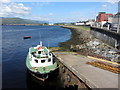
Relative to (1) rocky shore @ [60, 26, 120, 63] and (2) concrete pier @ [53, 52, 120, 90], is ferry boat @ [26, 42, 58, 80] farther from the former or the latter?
(1) rocky shore @ [60, 26, 120, 63]

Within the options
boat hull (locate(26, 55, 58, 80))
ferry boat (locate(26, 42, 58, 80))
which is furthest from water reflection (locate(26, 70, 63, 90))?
ferry boat (locate(26, 42, 58, 80))

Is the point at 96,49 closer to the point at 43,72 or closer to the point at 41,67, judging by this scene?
the point at 41,67

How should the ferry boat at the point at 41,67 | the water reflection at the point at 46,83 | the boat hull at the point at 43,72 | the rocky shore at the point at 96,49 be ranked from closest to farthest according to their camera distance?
the boat hull at the point at 43,72 → the ferry boat at the point at 41,67 → the water reflection at the point at 46,83 → the rocky shore at the point at 96,49

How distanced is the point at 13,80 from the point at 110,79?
19.7 metres

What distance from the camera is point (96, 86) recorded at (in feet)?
57.9

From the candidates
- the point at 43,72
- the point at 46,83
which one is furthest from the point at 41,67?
the point at 46,83

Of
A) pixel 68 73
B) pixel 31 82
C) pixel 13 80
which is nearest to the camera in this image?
pixel 68 73

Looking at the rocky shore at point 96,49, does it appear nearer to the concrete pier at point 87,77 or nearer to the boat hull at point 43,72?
the concrete pier at point 87,77

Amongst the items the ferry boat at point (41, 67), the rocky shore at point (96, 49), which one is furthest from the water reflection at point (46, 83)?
the rocky shore at point (96, 49)

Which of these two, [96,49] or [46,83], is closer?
[46,83]

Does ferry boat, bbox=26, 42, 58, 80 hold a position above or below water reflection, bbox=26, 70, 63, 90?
above

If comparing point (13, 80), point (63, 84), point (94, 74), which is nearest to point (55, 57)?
point (63, 84)

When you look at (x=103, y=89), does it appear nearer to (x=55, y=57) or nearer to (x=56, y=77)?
(x=56, y=77)

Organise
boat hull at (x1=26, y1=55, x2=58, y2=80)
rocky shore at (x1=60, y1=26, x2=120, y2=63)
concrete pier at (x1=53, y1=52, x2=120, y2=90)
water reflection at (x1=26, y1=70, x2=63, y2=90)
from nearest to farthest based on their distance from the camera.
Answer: concrete pier at (x1=53, y1=52, x2=120, y2=90)
boat hull at (x1=26, y1=55, x2=58, y2=80)
water reflection at (x1=26, y1=70, x2=63, y2=90)
rocky shore at (x1=60, y1=26, x2=120, y2=63)
